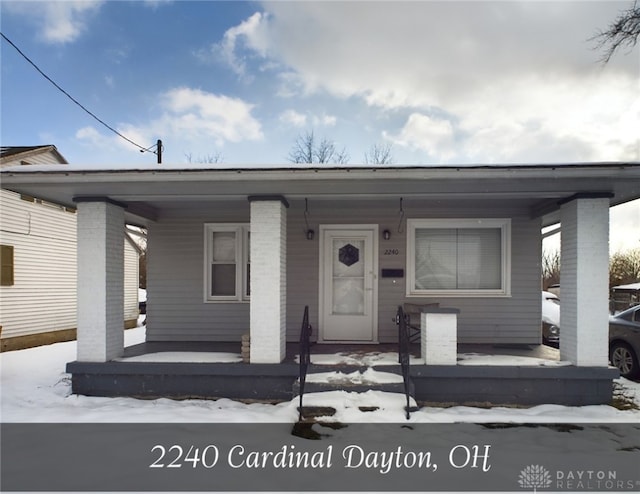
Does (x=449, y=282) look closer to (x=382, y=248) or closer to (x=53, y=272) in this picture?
(x=382, y=248)

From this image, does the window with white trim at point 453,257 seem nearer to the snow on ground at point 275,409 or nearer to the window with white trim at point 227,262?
the snow on ground at point 275,409

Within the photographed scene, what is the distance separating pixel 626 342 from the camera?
6.47 metres

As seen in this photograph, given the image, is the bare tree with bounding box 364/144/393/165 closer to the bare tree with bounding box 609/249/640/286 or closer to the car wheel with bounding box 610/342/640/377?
the bare tree with bounding box 609/249/640/286

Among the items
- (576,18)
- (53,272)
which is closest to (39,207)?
(53,272)

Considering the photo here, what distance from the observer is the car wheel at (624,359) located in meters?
6.32

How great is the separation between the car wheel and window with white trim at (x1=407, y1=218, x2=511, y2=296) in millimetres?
2228

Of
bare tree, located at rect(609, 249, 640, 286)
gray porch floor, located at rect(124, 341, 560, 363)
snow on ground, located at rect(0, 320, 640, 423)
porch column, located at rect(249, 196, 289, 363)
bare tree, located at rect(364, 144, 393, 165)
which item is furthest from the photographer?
bare tree, located at rect(364, 144, 393, 165)

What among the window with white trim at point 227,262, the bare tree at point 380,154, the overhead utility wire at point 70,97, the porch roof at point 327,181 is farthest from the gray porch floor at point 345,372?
the bare tree at point 380,154

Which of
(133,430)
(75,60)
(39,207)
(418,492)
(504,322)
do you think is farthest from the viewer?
(75,60)

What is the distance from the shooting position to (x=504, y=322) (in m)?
6.61

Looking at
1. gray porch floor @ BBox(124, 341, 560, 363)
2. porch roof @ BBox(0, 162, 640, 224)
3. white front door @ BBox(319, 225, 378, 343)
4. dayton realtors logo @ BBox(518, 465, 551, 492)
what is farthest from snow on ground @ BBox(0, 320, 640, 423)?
porch roof @ BBox(0, 162, 640, 224)

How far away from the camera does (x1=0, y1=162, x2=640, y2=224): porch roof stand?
4.60 meters

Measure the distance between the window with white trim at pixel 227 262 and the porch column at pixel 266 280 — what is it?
173 cm

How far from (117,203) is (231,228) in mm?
1901
